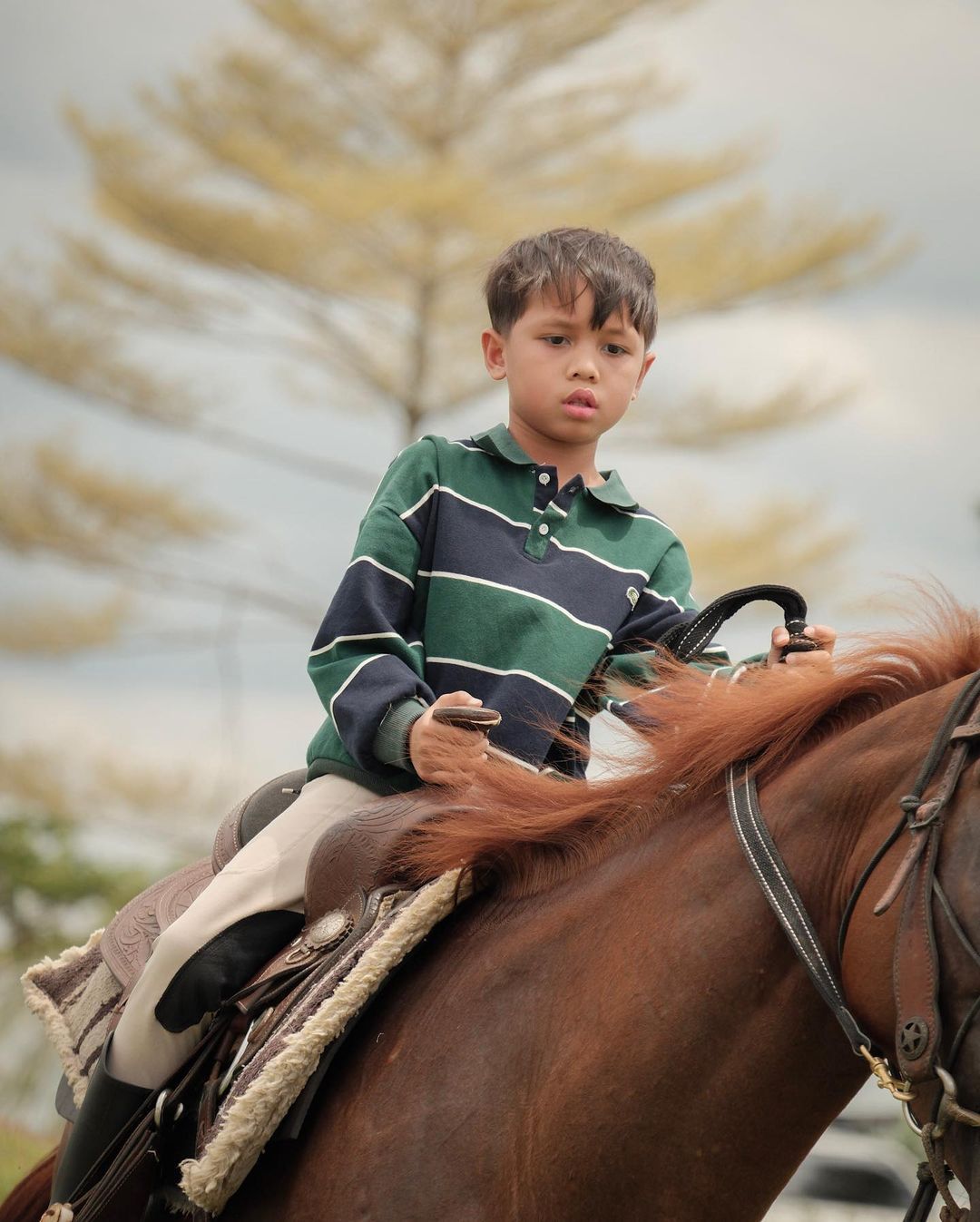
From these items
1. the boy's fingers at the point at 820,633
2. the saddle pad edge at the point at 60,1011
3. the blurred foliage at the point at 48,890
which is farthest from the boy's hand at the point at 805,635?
the blurred foliage at the point at 48,890

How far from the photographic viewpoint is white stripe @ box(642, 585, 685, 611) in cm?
275

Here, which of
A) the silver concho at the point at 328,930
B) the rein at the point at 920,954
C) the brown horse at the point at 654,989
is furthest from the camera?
the silver concho at the point at 328,930

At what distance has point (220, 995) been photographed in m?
2.36

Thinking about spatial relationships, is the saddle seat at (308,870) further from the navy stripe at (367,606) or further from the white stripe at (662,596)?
the white stripe at (662,596)

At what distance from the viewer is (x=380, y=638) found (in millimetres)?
2441

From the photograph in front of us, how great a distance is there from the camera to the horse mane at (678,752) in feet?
6.15

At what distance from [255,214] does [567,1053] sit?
13866 mm

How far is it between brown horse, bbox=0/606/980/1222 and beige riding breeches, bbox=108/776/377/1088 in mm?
322

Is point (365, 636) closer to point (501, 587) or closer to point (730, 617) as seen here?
point (501, 587)

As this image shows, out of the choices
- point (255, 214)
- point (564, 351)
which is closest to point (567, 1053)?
point (564, 351)

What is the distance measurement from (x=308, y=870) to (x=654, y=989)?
0.69 m

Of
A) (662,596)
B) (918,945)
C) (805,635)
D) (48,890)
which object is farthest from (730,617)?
(48,890)

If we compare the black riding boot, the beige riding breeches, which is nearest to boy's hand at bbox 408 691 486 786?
the beige riding breeches

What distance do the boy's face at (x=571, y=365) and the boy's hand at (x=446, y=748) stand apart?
0.62m
